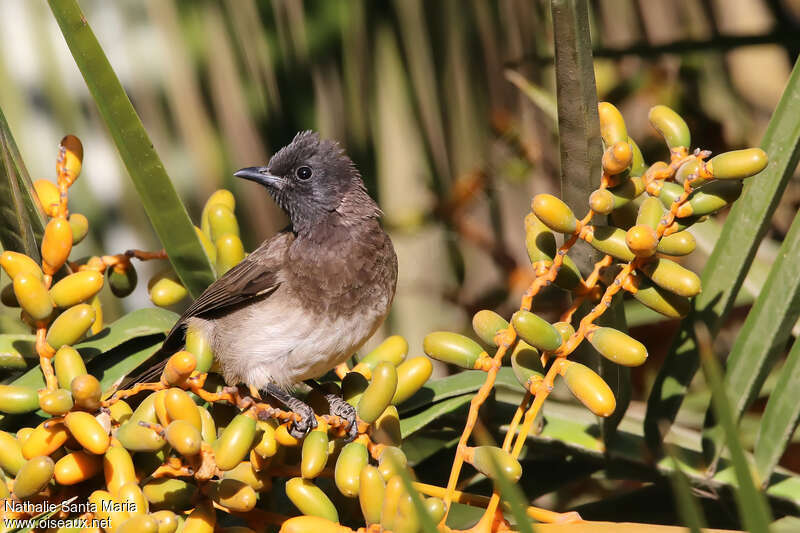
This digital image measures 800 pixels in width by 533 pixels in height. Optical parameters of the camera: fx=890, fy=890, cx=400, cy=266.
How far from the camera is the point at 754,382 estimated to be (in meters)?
1.65

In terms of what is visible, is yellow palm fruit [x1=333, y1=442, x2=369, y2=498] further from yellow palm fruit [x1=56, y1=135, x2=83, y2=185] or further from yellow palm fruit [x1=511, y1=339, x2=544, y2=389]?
yellow palm fruit [x1=56, y1=135, x2=83, y2=185]

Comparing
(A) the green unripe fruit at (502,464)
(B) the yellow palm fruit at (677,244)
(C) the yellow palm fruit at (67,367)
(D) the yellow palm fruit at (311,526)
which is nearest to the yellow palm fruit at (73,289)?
(C) the yellow palm fruit at (67,367)

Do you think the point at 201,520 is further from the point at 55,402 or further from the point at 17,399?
the point at 17,399

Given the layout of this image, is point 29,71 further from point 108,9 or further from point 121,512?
point 121,512

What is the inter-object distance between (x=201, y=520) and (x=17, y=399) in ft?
1.29

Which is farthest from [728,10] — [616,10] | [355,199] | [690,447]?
[690,447]

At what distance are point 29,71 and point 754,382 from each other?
1.98m

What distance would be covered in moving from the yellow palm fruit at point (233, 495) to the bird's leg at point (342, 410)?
0.22 metres

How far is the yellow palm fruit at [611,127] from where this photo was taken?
4.88 ft

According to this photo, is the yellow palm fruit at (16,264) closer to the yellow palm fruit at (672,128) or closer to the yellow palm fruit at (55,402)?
the yellow palm fruit at (55,402)

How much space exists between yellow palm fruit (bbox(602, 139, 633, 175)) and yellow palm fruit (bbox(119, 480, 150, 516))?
87 centimetres

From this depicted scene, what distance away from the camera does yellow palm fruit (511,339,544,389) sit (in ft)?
4.76

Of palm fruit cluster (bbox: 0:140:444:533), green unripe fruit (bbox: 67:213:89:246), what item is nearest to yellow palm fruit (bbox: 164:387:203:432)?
palm fruit cluster (bbox: 0:140:444:533)

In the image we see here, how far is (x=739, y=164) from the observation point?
1.35 m
